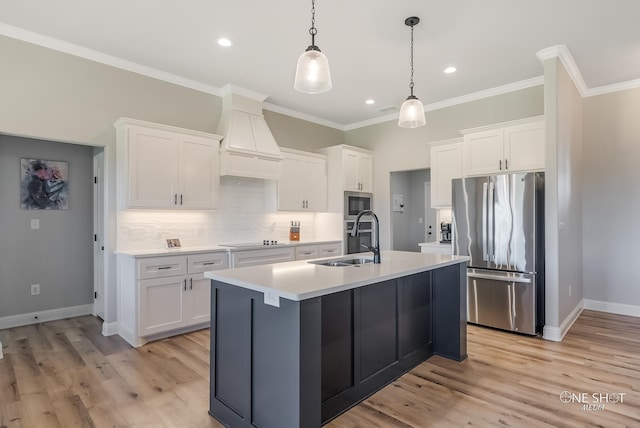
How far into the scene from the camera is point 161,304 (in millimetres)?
3656

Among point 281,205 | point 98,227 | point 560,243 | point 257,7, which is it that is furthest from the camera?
point 281,205

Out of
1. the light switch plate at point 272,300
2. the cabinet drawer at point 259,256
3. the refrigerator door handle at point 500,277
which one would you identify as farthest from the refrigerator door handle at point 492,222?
the light switch plate at point 272,300

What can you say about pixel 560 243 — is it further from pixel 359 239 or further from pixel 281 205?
pixel 281 205

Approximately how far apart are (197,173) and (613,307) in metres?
5.46

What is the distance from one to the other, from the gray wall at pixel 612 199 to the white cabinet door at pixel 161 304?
5.13 m

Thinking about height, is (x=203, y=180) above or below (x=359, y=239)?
above

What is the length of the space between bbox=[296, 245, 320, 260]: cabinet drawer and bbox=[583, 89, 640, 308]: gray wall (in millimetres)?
3644

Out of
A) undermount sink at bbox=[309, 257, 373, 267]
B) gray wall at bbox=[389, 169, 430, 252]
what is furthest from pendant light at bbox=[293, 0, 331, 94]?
gray wall at bbox=[389, 169, 430, 252]

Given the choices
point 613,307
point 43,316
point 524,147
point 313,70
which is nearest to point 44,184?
point 43,316

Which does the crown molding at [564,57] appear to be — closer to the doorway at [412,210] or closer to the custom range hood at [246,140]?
the doorway at [412,210]

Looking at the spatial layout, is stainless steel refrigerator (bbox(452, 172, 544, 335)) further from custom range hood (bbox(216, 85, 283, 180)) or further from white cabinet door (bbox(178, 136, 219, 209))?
white cabinet door (bbox(178, 136, 219, 209))

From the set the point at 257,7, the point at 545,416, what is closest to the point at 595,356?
the point at 545,416

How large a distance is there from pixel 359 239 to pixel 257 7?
12.7ft

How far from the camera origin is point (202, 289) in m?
3.99
